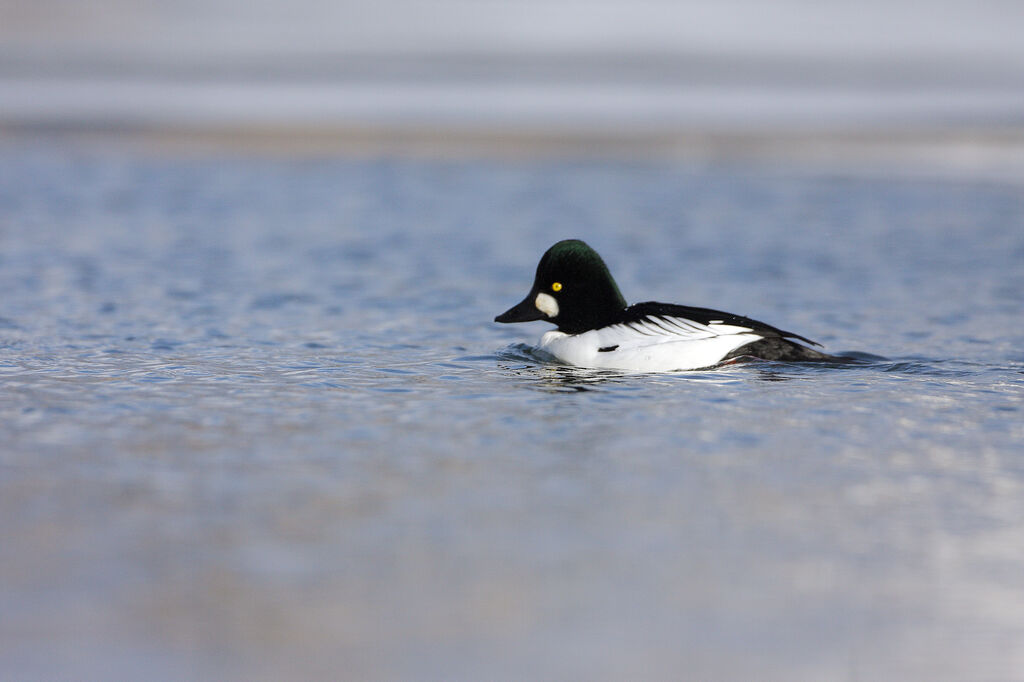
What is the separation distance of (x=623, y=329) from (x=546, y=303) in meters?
0.67

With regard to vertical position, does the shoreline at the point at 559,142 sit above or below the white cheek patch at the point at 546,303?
above

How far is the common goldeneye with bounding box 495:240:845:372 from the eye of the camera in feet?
23.9

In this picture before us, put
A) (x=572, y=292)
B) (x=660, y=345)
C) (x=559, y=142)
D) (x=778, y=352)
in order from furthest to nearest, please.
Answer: (x=559, y=142), (x=572, y=292), (x=778, y=352), (x=660, y=345)

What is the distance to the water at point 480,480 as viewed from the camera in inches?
139

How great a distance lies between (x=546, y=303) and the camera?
7980 millimetres

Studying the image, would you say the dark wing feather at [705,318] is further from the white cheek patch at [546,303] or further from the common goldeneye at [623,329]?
the white cheek patch at [546,303]

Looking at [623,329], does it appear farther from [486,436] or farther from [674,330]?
[486,436]

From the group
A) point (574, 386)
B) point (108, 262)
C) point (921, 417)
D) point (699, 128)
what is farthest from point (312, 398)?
point (699, 128)

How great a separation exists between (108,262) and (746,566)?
8.32 m

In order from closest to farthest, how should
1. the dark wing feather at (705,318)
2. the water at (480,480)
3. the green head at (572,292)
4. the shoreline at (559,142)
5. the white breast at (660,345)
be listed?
the water at (480,480) → the white breast at (660,345) → the dark wing feather at (705,318) → the green head at (572,292) → the shoreline at (559,142)

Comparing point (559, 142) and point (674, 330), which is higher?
point (559, 142)

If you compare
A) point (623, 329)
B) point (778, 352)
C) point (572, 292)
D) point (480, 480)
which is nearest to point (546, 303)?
point (572, 292)

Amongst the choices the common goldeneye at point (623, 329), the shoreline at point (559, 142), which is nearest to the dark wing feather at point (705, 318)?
the common goldeneye at point (623, 329)

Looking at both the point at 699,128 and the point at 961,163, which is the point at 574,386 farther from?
the point at 699,128
